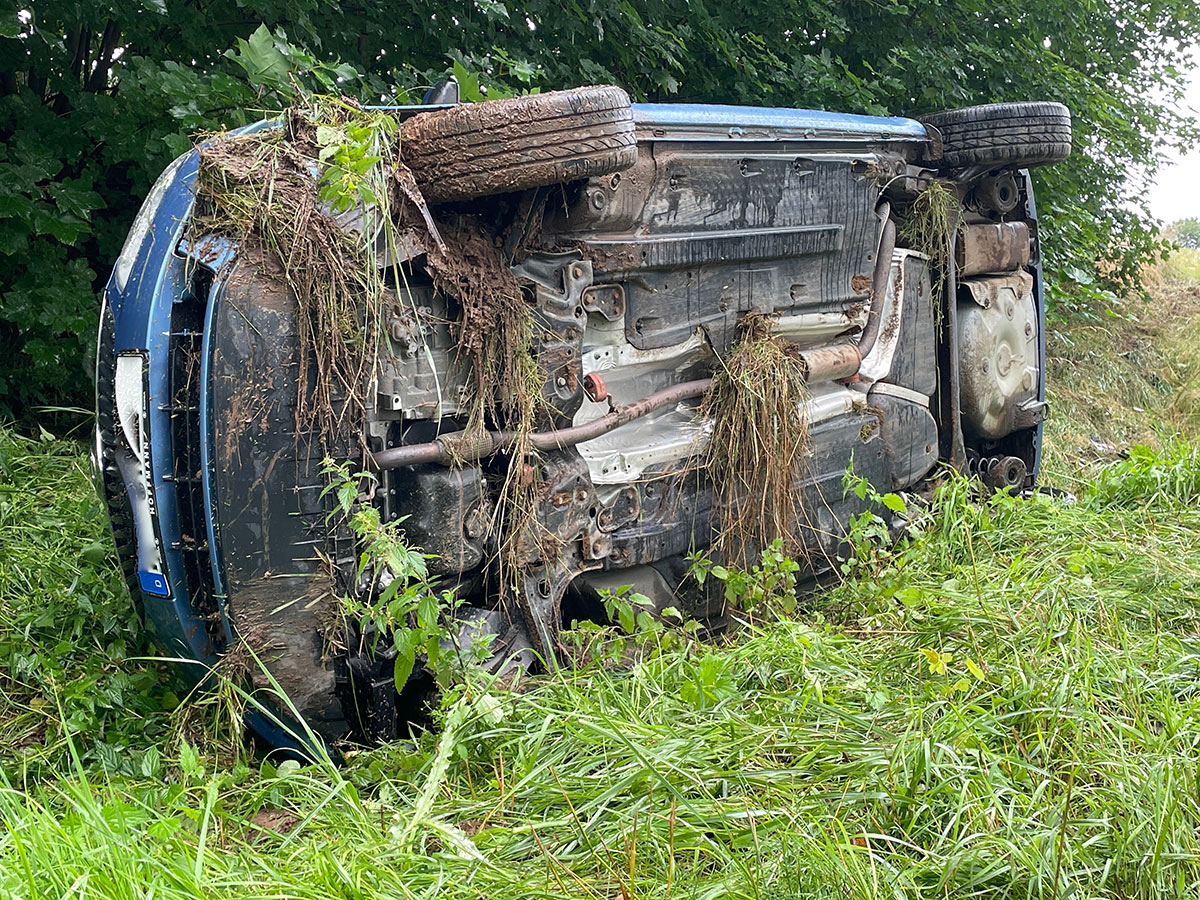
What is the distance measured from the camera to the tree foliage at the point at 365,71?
Answer: 14.5 feet

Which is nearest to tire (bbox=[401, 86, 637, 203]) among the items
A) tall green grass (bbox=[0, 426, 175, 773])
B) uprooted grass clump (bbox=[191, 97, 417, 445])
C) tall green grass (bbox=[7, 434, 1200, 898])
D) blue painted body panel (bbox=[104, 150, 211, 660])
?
uprooted grass clump (bbox=[191, 97, 417, 445])

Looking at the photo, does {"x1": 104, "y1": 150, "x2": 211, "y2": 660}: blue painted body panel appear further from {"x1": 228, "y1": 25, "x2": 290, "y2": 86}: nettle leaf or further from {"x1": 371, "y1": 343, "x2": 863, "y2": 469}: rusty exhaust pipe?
{"x1": 228, "y1": 25, "x2": 290, "y2": 86}: nettle leaf

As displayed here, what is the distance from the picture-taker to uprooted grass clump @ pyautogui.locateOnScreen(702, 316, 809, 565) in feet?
11.5

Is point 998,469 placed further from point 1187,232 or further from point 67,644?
point 1187,232

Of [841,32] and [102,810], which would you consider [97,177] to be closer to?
[102,810]

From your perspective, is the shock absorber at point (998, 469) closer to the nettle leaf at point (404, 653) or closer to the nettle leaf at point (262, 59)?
the nettle leaf at point (404, 653)

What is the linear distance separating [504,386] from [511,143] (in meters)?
0.64

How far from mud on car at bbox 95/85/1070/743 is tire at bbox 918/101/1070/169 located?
335mm

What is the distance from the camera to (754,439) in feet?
11.5

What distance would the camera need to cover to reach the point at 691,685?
107 inches

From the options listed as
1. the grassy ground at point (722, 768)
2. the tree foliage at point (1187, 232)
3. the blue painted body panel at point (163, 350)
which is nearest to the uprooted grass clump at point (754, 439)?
the grassy ground at point (722, 768)

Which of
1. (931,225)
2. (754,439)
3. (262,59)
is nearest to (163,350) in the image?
(262,59)

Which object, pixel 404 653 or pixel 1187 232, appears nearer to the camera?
pixel 404 653

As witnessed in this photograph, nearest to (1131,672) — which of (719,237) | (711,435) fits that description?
(711,435)
